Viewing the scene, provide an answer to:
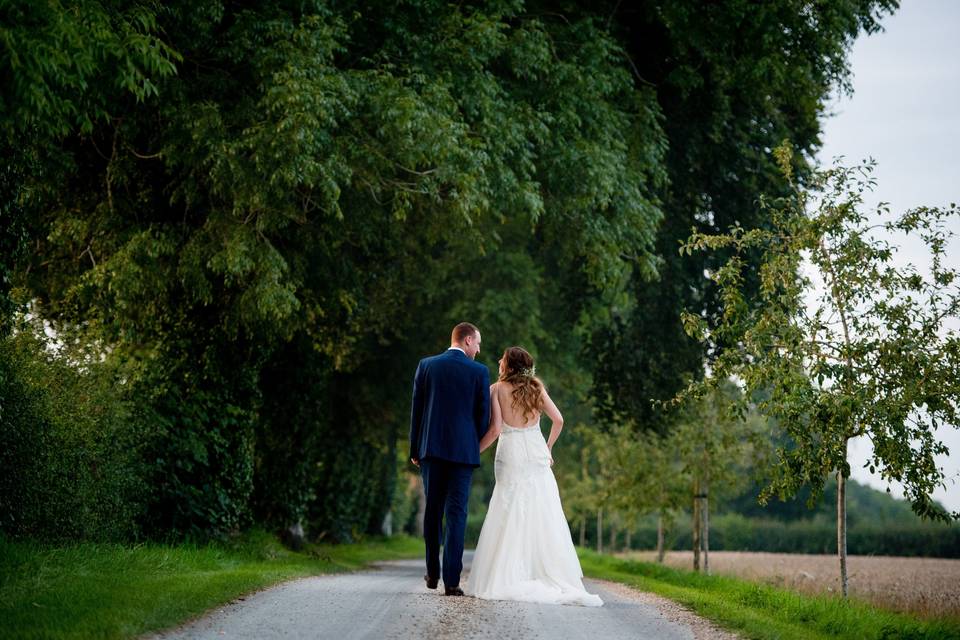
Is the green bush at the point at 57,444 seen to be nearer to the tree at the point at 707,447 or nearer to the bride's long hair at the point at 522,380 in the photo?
the bride's long hair at the point at 522,380

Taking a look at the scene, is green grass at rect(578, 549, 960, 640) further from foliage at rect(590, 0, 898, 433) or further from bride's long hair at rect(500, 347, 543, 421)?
foliage at rect(590, 0, 898, 433)

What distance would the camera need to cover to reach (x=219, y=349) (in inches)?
616

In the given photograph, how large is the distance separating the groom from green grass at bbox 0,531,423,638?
1924mm

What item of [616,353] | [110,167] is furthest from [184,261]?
[616,353]

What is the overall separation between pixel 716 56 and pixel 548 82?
123 inches

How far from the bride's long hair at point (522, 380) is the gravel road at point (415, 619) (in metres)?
2.08

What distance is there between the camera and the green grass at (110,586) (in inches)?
261

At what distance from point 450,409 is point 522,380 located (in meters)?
1.03

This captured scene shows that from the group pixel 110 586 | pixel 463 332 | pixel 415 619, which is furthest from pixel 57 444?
pixel 415 619

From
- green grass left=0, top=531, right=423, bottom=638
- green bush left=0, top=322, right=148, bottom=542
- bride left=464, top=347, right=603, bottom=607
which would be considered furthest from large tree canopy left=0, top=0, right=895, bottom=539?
bride left=464, top=347, right=603, bottom=607

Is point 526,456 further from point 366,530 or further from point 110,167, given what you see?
point 366,530

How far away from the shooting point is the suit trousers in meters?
9.45

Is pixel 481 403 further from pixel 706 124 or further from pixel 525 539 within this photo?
pixel 706 124

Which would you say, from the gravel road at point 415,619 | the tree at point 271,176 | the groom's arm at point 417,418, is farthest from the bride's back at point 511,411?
the tree at point 271,176
